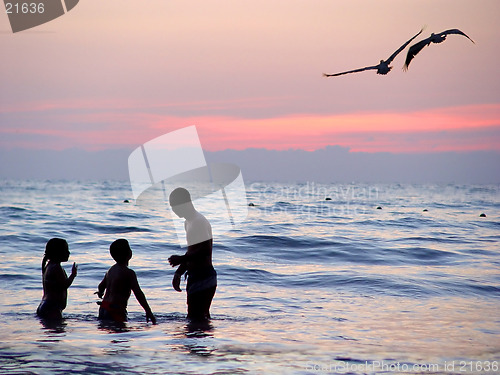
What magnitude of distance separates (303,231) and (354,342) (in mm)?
16465

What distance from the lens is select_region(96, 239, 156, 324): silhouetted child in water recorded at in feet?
24.6

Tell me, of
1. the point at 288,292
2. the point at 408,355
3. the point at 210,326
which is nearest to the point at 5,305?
the point at 210,326

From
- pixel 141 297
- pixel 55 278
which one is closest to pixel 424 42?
pixel 141 297

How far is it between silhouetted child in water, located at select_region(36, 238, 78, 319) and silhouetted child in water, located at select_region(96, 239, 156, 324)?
0.48 metres

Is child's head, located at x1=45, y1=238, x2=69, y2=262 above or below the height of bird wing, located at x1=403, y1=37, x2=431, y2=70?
below

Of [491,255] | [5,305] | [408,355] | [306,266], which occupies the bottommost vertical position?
[491,255]

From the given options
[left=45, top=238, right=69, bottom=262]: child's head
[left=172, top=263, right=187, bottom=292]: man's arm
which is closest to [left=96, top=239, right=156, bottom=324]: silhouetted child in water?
[left=172, top=263, right=187, bottom=292]: man's arm

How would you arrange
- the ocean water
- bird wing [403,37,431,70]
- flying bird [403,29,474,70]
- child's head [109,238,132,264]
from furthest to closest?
bird wing [403,37,431,70] → flying bird [403,29,474,70] → child's head [109,238,132,264] → the ocean water

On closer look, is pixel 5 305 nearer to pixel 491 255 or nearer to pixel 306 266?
pixel 306 266

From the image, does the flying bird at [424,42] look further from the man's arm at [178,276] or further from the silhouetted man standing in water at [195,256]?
the man's arm at [178,276]

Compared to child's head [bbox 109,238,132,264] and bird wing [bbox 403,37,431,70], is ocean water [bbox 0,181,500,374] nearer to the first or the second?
child's head [bbox 109,238,132,264]

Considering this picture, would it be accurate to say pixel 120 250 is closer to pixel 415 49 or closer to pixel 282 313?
pixel 282 313

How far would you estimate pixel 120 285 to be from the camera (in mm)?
7621

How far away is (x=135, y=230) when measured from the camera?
23.6 m
